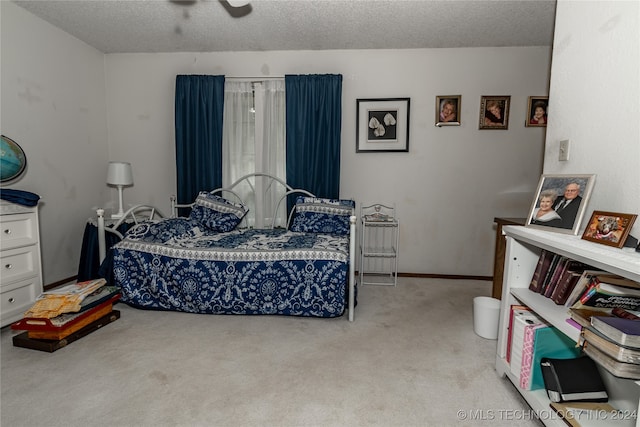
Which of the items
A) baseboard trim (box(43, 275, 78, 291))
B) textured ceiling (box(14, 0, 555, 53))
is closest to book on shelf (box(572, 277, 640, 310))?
textured ceiling (box(14, 0, 555, 53))

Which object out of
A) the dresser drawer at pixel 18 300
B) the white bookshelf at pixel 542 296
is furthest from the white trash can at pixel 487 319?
the dresser drawer at pixel 18 300

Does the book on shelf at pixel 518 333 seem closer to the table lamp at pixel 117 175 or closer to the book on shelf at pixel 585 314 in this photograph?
the book on shelf at pixel 585 314

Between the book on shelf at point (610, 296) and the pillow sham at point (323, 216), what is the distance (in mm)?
1871

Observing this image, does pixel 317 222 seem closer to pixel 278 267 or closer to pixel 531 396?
pixel 278 267

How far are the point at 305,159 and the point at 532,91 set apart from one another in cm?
237

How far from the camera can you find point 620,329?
990 millimetres

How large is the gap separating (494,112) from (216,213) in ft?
9.58

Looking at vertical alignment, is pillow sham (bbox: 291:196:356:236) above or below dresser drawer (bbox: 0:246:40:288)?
above

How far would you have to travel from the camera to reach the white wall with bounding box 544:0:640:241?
1284 millimetres

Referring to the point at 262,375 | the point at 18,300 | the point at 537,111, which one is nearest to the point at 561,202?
the point at 262,375

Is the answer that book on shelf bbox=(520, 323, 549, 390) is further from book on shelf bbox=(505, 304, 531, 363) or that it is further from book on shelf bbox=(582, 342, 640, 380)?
book on shelf bbox=(582, 342, 640, 380)

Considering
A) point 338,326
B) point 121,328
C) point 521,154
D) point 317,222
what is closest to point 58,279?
point 121,328

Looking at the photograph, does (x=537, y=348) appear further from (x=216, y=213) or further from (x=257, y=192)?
(x=257, y=192)

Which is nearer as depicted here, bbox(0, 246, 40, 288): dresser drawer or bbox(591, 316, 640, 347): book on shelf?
bbox(591, 316, 640, 347): book on shelf
